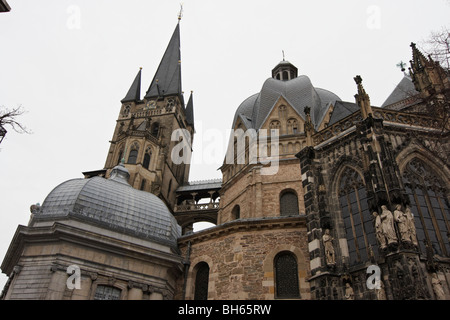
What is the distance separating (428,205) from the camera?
44.0ft

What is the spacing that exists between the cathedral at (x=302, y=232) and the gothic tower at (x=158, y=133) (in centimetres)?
1285

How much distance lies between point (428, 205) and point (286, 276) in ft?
19.9

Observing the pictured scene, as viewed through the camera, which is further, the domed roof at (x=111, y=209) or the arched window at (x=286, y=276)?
the domed roof at (x=111, y=209)

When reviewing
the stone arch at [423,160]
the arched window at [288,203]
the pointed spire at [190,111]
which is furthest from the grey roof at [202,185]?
the stone arch at [423,160]

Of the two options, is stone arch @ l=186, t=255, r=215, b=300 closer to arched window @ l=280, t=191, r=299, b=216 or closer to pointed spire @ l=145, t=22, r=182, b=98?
arched window @ l=280, t=191, r=299, b=216

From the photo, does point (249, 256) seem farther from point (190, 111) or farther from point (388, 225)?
point (190, 111)

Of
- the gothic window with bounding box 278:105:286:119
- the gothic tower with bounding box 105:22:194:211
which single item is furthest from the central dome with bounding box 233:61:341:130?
the gothic tower with bounding box 105:22:194:211

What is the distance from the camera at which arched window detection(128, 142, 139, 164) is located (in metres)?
36.6

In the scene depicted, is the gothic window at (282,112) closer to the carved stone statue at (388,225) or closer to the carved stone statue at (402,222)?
the carved stone statue at (388,225)

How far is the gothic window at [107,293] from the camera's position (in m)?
15.8

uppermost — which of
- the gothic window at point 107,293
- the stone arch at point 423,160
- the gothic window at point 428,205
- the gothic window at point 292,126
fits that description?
the gothic window at point 292,126

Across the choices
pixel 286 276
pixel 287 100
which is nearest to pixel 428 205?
pixel 286 276

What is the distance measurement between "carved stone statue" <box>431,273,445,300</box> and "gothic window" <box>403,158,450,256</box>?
113 centimetres
